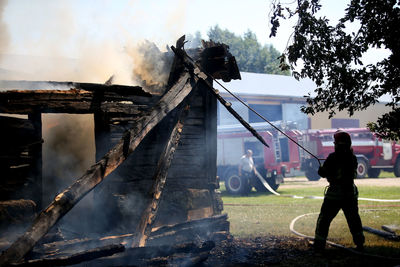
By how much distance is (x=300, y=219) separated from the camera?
1103 centimetres

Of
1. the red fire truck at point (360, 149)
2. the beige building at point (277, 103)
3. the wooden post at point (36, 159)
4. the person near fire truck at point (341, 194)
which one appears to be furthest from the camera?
the beige building at point (277, 103)

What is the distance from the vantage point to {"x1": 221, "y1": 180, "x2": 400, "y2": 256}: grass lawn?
8350 mm

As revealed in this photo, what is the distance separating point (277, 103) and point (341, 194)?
26039 millimetres

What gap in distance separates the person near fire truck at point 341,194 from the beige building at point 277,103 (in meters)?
20.7

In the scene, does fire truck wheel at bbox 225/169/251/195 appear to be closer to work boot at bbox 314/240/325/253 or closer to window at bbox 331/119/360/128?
work boot at bbox 314/240/325/253

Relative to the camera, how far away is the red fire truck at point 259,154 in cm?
1852

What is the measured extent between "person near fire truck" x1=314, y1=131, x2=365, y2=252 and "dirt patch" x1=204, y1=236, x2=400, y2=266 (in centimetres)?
31

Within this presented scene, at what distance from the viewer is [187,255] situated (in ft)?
18.6

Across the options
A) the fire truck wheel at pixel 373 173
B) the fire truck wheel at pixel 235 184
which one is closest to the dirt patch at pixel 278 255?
the fire truck wheel at pixel 235 184

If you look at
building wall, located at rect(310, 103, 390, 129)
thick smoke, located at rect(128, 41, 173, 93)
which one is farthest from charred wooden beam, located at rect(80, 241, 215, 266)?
building wall, located at rect(310, 103, 390, 129)

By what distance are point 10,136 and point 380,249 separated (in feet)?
21.2

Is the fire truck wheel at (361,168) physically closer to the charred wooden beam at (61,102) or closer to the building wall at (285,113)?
the building wall at (285,113)

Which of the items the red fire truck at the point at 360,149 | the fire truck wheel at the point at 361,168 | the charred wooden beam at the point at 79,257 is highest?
the red fire truck at the point at 360,149

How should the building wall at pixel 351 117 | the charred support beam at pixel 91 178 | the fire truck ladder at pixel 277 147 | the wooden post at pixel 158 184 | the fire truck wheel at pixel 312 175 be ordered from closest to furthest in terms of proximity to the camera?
the charred support beam at pixel 91 178 → the wooden post at pixel 158 184 → the fire truck ladder at pixel 277 147 → the fire truck wheel at pixel 312 175 → the building wall at pixel 351 117
